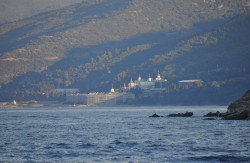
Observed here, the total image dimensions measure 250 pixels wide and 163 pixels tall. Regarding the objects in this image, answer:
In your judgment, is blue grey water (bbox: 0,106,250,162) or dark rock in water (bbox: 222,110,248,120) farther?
dark rock in water (bbox: 222,110,248,120)

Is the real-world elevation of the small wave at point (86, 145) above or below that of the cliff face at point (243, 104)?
below

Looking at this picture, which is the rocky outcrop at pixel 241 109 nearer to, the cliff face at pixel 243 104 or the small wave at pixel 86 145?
the cliff face at pixel 243 104

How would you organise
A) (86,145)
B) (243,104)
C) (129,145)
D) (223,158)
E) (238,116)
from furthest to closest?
1. (238,116)
2. (243,104)
3. (86,145)
4. (129,145)
5. (223,158)

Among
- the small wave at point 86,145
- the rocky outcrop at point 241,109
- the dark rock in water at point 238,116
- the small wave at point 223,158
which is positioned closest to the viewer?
the small wave at point 223,158

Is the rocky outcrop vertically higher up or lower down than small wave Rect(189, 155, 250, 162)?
higher up

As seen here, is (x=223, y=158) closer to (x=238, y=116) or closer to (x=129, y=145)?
(x=129, y=145)

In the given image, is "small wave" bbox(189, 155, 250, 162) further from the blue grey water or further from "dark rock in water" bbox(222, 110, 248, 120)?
"dark rock in water" bbox(222, 110, 248, 120)

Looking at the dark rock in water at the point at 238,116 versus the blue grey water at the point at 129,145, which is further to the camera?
the dark rock in water at the point at 238,116

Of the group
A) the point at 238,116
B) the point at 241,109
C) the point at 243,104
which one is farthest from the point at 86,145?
the point at 241,109

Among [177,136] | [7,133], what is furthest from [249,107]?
[7,133]

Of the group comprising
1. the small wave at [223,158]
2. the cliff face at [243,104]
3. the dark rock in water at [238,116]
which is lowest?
the small wave at [223,158]

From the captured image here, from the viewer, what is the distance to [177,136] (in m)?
97.8

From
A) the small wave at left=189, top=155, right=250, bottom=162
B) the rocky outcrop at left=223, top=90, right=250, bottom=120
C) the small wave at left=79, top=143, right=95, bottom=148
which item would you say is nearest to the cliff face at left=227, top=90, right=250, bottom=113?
the rocky outcrop at left=223, top=90, right=250, bottom=120

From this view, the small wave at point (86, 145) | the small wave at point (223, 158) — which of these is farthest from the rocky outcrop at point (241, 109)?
the small wave at point (223, 158)
